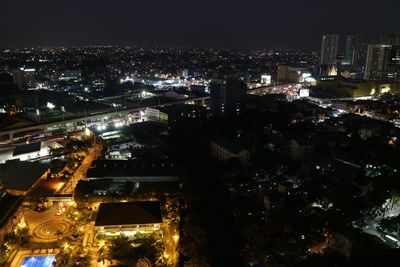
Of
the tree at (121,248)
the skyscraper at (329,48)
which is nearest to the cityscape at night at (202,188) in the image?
the tree at (121,248)

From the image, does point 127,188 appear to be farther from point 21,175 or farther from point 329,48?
point 329,48

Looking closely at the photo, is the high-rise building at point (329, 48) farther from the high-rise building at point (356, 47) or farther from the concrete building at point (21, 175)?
the concrete building at point (21, 175)

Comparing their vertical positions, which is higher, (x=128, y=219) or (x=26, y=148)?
(x=128, y=219)

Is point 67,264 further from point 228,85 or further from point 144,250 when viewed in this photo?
point 228,85

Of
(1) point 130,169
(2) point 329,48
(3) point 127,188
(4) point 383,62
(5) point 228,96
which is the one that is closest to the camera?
(3) point 127,188

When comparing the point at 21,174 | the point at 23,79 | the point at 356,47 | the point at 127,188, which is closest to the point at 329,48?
the point at 356,47
